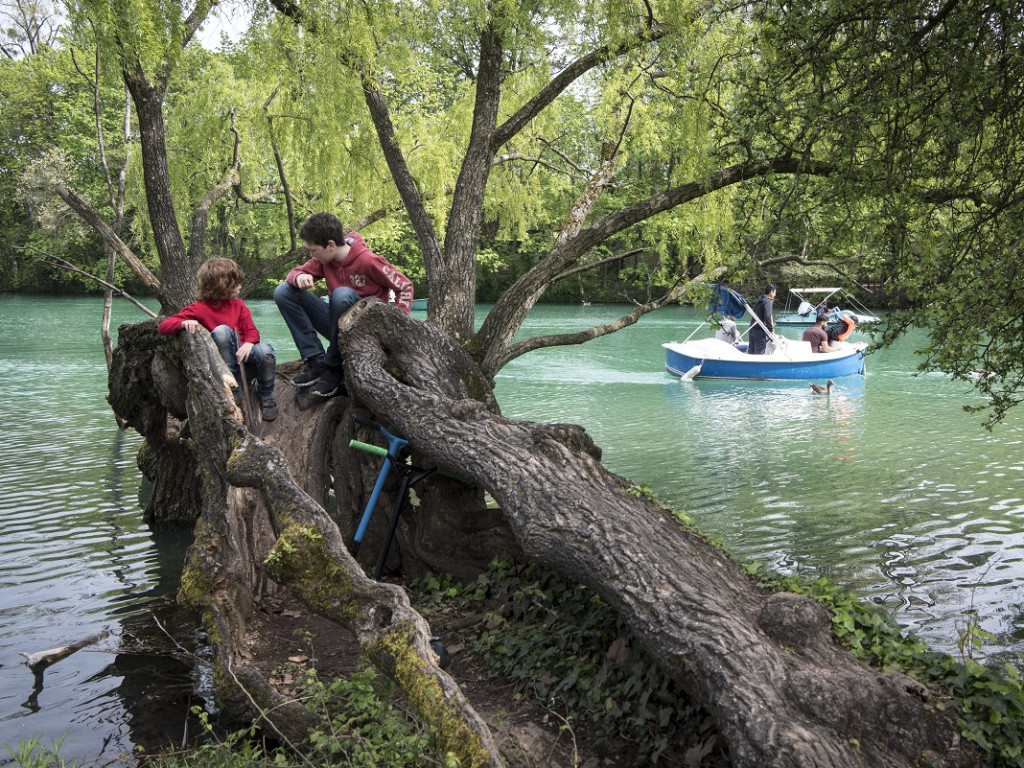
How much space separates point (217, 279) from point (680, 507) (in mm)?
5629

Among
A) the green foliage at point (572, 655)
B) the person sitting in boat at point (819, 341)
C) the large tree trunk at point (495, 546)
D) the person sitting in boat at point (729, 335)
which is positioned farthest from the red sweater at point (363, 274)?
the person sitting in boat at point (729, 335)

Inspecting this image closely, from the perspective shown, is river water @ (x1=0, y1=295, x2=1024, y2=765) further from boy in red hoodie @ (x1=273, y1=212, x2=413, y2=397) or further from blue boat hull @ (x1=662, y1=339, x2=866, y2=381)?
boy in red hoodie @ (x1=273, y1=212, x2=413, y2=397)

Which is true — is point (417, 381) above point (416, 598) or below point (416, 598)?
above

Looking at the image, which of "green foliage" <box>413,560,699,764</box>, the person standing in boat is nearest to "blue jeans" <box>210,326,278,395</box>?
"green foliage" <box>413,560,699,764</box>

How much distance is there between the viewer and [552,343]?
29.1ft

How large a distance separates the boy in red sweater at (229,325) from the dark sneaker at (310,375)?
0.22 metres

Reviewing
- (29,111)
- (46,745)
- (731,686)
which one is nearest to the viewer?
(731,686)

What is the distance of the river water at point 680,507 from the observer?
5391 millimetres

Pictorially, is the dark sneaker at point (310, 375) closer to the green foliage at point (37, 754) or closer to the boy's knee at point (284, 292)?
the boy's knee at point (284, 292)

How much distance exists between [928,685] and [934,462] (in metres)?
9.04

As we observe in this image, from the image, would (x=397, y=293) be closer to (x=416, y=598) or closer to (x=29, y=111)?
(x=416, y=598)

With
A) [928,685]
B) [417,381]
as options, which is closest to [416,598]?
[417,381]

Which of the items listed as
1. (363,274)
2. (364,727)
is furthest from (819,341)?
(364,727)

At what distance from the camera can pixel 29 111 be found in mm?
20719
